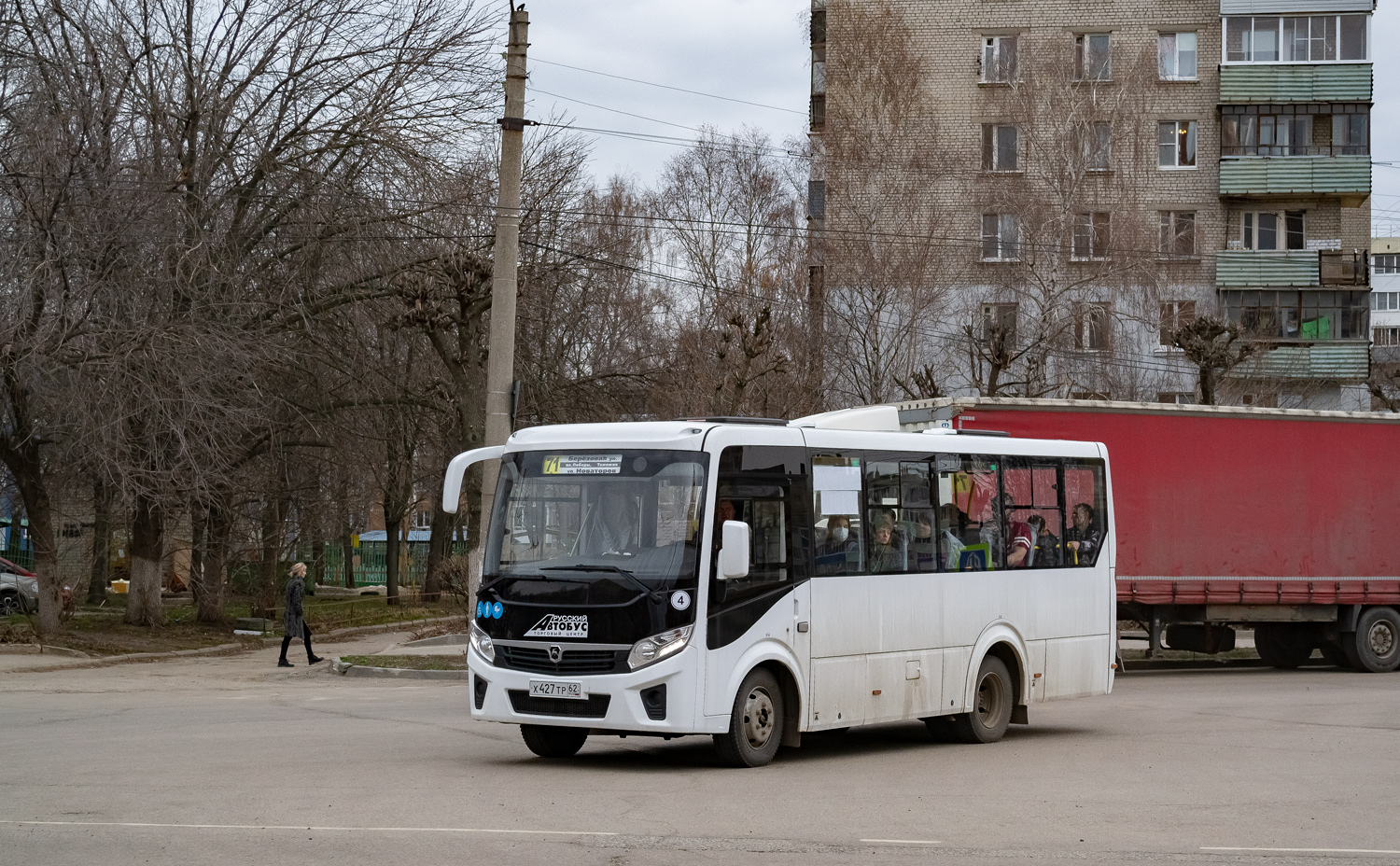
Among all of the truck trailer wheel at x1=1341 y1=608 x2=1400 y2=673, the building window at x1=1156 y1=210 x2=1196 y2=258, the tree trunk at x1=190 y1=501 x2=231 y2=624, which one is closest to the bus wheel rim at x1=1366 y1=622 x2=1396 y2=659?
the truck trailer wheel at x1=1341 y1=608 x2=1400 y2=673

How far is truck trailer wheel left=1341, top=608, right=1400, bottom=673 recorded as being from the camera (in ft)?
75.8

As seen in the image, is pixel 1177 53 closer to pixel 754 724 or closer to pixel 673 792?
pixel 754 724

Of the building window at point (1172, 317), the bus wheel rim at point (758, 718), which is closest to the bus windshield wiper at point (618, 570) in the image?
the bus wheel rim at point (758, 718)

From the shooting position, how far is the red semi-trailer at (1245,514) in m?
20.8

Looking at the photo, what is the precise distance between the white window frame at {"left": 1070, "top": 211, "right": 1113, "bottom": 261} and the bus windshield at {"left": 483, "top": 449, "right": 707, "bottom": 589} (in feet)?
110

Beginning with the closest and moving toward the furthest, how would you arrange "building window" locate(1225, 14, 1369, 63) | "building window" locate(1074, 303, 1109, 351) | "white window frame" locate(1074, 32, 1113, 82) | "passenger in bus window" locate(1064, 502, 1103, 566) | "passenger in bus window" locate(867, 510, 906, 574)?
"passenger in bus window" locate(867, 510, 906, 574) → "passenger in bus window" locate(1064, 502, 1103, 566) → "building window" locate(1074, 303, 1109, 351) → "white window frame" locate(1074, 32, 1113, 82) → "building window" locate(1225, 14, 1369, 63)

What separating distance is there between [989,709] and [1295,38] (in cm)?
4362

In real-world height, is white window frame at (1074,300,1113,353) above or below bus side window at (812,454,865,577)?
above

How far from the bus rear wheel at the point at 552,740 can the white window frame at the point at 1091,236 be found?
33.4 meters

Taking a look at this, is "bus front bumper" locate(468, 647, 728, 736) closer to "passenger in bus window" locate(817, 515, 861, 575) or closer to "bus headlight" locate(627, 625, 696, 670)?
"bus headlight" locate(627, 625, 696, 670)

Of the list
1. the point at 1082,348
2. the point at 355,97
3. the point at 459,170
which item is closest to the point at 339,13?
the point at 355,97

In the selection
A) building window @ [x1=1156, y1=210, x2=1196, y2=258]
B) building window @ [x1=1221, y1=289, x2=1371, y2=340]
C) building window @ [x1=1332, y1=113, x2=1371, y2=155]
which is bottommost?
building window @ [x1=1221, y1=289, x2=1371, y2=340]

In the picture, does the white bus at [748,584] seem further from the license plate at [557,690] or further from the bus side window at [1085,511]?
the bus side window at [1085,511]

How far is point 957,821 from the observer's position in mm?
9234
